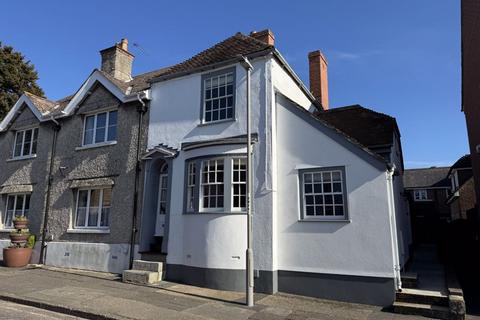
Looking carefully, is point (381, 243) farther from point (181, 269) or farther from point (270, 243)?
point (181, 269)

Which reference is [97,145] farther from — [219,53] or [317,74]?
[317,74]

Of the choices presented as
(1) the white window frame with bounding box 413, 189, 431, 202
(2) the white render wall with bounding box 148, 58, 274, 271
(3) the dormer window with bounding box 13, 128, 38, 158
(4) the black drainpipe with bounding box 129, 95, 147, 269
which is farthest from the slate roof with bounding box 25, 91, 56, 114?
(1) the white window frame with bounding box 413, 189, 431, 202

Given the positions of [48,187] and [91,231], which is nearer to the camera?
[91,231]

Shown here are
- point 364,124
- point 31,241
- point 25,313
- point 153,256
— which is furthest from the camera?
Answer: point 31,241

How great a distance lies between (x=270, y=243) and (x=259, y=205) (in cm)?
119

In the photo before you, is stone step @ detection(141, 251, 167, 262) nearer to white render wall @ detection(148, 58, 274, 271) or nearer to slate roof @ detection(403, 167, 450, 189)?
white render wall @ detection(148, 58, 274, 271)

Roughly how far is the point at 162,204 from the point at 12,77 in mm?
20982

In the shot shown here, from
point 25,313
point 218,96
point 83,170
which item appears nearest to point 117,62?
point 83,170

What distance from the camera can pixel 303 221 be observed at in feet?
33.1

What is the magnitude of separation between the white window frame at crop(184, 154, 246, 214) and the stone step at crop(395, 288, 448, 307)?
4.78 m

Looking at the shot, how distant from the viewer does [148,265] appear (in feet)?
37.9

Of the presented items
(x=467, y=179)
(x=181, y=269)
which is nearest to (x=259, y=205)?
(x=181, y=269)

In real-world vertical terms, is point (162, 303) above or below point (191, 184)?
below

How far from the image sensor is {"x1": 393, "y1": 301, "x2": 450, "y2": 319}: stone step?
7.57 metres
